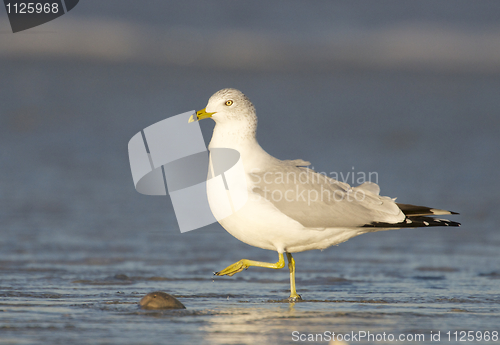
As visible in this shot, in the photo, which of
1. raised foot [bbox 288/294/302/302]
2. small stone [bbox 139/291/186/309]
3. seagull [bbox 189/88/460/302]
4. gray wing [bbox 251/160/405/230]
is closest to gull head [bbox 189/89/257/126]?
seagull [bbox 189/88/460/302]

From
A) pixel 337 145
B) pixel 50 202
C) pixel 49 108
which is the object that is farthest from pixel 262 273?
pixel 49 108

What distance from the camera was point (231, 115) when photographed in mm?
5848

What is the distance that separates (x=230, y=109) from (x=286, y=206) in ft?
3.33

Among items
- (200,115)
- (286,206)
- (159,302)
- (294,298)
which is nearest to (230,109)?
(200,115)

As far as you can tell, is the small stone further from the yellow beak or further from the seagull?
the yellow beak

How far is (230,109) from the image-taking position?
19.2ft

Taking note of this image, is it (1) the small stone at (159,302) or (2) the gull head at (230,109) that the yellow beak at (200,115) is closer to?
(2) the gull head at (230,109)

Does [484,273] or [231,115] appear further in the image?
[484,273]

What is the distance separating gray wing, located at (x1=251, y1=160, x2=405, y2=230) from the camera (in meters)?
5.51

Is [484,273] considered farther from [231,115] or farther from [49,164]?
[49,164]

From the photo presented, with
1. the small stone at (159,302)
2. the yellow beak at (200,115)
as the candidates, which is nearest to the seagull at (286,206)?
the yellow beak at (200,115)

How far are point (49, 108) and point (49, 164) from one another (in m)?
5.28

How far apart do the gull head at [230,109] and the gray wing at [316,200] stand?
0.51 meters

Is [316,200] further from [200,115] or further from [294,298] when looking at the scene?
[200,115]
